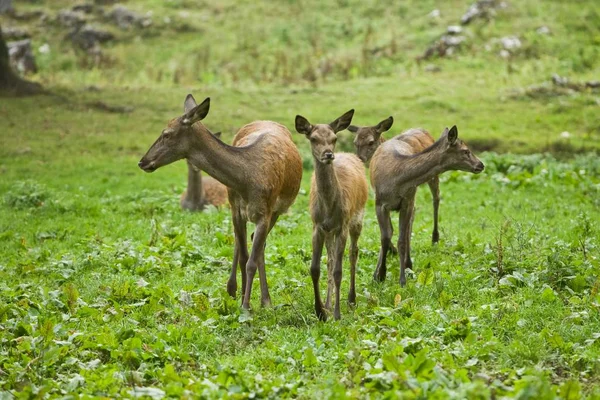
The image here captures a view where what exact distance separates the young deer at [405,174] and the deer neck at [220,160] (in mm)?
1979

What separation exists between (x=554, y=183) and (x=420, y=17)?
17879 millimetres

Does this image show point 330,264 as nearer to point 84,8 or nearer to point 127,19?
point 127,19

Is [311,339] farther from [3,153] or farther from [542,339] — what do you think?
[3,153]

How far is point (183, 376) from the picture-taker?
6.16 meters

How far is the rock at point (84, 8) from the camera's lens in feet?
108

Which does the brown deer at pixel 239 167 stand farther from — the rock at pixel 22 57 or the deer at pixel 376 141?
the rock at pixel 22 57

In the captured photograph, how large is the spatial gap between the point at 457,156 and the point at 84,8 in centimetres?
2714

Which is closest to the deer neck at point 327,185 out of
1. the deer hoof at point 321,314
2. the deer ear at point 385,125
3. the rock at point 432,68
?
the deer hoof at point 321,314

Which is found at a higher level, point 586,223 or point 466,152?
point 466,152

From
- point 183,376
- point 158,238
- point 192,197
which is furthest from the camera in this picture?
point 192,197

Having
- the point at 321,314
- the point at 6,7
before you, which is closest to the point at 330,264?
the point at 321,314

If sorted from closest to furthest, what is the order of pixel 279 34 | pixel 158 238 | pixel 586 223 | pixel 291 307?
pixel 291 307 < pixel 586 223 < pixel 158 238 < pixel 279 34

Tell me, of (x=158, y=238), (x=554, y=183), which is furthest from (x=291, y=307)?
(x=554, y=183)

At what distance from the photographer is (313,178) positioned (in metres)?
8.69
